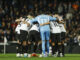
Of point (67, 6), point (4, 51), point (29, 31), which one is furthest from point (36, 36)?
point (67, 6)

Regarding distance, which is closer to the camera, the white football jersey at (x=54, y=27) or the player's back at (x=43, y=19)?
the player's back at (x=43, y=19)

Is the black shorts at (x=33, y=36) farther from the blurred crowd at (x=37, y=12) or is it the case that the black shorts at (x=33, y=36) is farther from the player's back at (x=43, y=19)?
the blurred crowd at (x=37, y=12)

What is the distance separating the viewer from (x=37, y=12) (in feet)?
108

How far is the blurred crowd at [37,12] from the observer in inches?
1255

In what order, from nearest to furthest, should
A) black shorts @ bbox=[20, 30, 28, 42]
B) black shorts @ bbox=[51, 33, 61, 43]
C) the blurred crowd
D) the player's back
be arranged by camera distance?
1. the player's back
2. black shorts @ bbox=[20, 30, 28, 42]
3. black shorts @ bbox=[51, 33, 61, 43]
4. the blurred crowd

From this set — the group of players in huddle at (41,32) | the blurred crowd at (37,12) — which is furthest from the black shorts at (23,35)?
the blurred crowd at (37,12)

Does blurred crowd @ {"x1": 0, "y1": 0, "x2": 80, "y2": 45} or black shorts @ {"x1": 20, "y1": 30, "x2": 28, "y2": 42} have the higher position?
blurred crowd @ {"x1": 0, "y1": 0, "x2": 80, "y2": 45}

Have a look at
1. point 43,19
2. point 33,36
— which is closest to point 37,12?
point 33,36

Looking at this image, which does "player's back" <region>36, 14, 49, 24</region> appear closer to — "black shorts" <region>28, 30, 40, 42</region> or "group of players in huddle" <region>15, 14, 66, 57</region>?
"group of players in huddle" <region>15, 14, 66, 57</region>

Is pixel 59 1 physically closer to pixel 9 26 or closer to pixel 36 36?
pixel 9 26

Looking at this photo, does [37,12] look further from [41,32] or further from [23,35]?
[41,32]

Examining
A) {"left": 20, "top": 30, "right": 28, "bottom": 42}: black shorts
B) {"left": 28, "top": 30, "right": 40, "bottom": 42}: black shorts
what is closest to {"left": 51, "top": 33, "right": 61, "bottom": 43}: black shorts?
{"left": 28, "top": 30, "right": 40, "bottom": 42}: black shorts

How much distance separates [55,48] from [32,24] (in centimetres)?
193

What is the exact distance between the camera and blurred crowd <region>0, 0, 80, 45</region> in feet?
105
